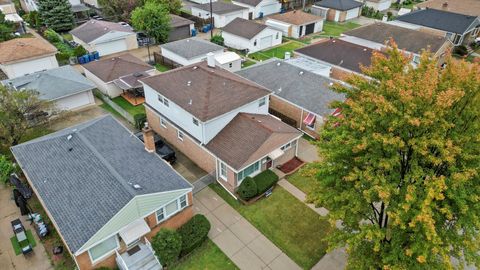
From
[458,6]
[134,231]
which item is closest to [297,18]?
[458,6]

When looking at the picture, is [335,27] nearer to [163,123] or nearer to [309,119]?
[309,119]

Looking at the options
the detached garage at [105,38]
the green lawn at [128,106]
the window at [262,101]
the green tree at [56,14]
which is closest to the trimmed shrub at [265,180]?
the window at [262,101]

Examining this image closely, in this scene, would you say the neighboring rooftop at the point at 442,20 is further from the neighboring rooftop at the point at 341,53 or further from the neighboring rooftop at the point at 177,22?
the neighboring rooftop at the point at 177,22

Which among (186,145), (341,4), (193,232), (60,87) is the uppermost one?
(341,4)

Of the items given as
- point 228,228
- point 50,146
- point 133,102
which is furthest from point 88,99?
point 228,228

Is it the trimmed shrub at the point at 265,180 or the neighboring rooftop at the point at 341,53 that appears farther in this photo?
the neighboring rooftop at the point at 341,53

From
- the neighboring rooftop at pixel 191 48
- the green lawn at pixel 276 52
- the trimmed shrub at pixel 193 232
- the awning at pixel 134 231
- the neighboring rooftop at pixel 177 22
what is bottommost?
the green lawn at pixel 276 52

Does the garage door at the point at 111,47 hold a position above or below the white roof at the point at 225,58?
below

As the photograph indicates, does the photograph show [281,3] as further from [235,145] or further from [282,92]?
[235,145]
